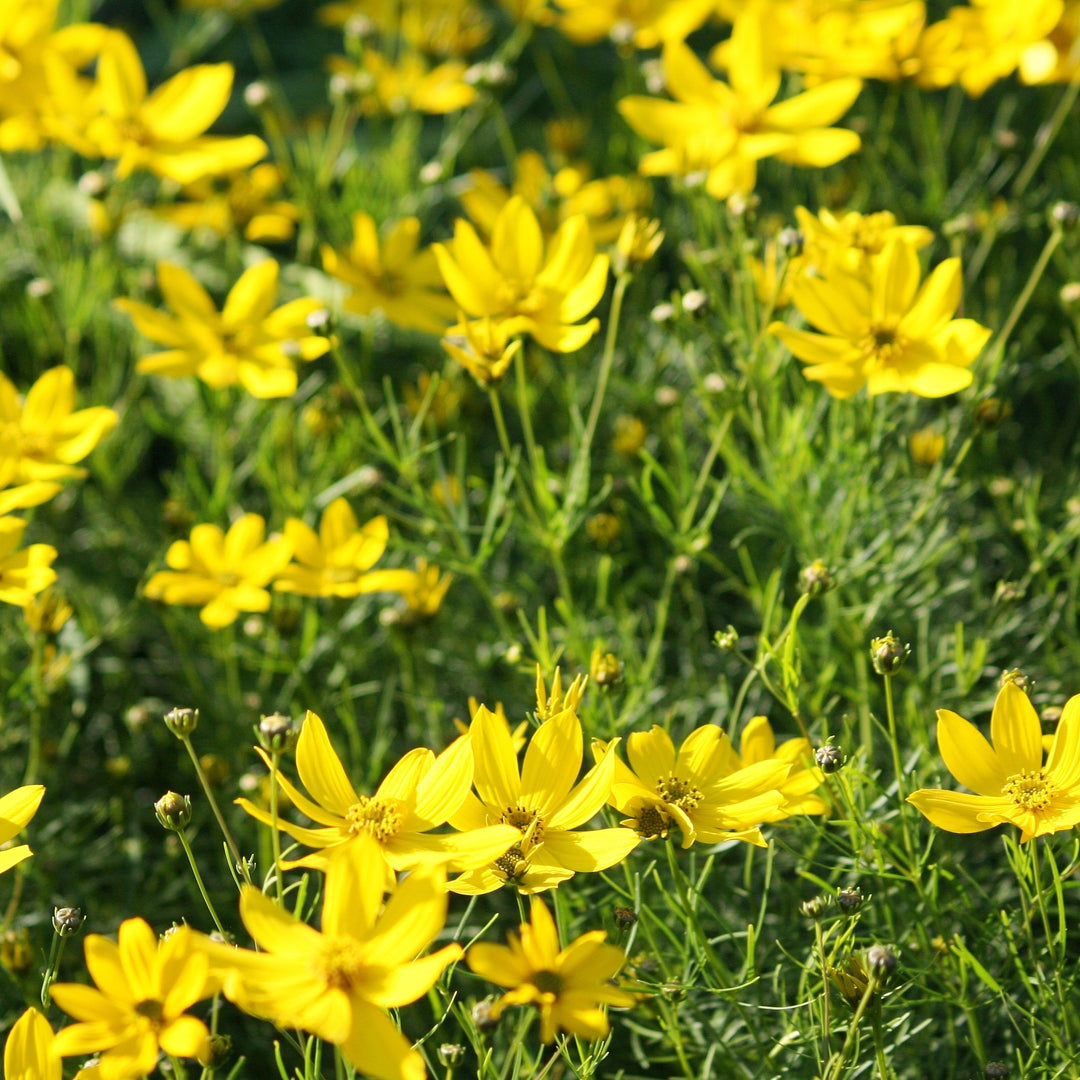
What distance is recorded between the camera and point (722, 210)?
4.40ft

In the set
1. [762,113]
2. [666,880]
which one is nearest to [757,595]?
[666,880]

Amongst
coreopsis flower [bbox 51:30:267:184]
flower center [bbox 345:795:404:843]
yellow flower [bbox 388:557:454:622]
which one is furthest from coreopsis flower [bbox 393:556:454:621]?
coreopsis flower [bbox 51:30:267:184]

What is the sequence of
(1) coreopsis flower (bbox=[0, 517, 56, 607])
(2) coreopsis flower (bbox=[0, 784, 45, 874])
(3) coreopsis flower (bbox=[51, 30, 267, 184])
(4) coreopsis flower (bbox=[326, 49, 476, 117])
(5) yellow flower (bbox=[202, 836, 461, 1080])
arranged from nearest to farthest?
(5) yellow flower (bbox=[202, 836, 461, 1080]), (2) coreopsis flower (bbox=[0, 784, 45, 874]), (1) coreopsis flower (bbox=[0, 517, 56, 607]), (3) coreopsis flower (bbox=[51, 30, 267, 184]), (4) coreopsis flower (bbox=[326, 49, 476, 117])

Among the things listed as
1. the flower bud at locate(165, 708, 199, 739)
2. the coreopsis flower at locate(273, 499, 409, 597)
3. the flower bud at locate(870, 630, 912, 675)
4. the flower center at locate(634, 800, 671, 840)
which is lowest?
the coreopsis flower at locate(273, 499, 409, 597)

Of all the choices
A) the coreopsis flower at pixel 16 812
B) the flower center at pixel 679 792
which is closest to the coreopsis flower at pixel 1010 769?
the flower center at pixel 679 792

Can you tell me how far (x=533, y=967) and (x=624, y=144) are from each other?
42.7 inches

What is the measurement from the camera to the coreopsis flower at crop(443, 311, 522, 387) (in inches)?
33.6

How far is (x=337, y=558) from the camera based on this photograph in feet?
3.15

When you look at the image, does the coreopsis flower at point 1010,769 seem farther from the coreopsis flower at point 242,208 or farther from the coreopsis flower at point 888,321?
the coreopsis flower at point 242,208

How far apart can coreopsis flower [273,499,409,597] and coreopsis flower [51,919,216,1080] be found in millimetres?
363

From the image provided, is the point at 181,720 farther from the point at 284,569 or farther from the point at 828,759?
the point at 828,759

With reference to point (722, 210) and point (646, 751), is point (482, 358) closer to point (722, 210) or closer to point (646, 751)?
point (646, 751)

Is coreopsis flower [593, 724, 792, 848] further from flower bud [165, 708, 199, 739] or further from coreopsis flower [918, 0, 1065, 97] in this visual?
coreopsis flower [918, 0, 1065, 97]

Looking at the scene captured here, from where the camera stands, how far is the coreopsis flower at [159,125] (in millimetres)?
1192
